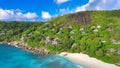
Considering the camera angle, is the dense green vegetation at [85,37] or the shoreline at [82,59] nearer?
the shoreline at [82,59]

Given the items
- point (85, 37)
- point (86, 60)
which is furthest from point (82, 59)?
point (85, 37)

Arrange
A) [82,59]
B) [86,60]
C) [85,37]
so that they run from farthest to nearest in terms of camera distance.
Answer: [85,37]
[82,59]
[86,60]

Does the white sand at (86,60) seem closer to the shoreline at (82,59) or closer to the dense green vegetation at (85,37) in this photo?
the shoreline at (82,59)

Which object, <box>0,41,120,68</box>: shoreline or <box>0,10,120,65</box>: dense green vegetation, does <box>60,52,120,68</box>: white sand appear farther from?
<box>0,10,120,65</box>: dense green vegetation

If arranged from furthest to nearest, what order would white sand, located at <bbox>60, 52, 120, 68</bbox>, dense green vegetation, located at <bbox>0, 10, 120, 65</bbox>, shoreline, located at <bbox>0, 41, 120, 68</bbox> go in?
dense green vegetation, located at <bbox>0, 10, 120, 65</bbox>
shoreline, located at <bbox>0, 41, 120, 68</bbox>
white sand, located at <bbox>60, 52, 120, 68</bbox>

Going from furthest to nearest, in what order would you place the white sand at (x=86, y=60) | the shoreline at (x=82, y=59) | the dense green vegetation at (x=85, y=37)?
the dense green vegetation at (x=85, y=37), the shoreline at (x=82, y=59), the white sand at (x=86, y=60)

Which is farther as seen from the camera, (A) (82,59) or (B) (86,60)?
(A) (82,59)

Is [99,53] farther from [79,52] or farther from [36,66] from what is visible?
[36,66]

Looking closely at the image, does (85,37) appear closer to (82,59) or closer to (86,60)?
(82,59)

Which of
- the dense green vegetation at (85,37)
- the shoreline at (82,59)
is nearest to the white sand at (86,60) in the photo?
the shoreline at (82,59)

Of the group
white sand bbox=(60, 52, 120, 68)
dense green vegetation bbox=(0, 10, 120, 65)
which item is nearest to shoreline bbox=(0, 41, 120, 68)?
white sand bbox=(60, 52, 120, 68)
